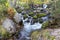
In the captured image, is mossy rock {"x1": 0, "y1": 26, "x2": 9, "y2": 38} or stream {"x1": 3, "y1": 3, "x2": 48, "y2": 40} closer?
mossy rock {"x1": 0, "y1": 26, "x2": 9, "y2": 38}

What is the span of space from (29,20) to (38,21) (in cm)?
117

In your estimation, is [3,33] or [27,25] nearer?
[3,33]

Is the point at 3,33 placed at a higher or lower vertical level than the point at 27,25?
higher

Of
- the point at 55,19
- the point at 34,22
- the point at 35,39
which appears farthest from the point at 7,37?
the point at 34,22

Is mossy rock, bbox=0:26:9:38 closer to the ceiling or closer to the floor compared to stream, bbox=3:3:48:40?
closer to the ceiling

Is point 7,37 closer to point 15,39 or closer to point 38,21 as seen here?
point 15,39

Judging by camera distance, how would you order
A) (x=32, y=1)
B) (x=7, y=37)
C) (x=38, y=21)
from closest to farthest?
(x=7, y=37)
(x=38, y=21)
(x=32, y=1)

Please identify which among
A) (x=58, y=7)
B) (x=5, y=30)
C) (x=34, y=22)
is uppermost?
(x=58, y=7)

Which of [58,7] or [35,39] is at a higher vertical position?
[58,7]

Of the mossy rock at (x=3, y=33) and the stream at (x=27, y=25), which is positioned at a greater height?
the mossy rock at (x=3, y=33)

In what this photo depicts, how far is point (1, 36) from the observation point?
1112 centimetres

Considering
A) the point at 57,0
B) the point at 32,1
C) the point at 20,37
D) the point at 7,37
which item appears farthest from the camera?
the point at 32,1

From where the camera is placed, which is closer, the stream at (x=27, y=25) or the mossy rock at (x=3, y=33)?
the mossy rock at (x=3, y=33)

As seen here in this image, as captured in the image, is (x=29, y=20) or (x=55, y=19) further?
(x=29, y=20)
